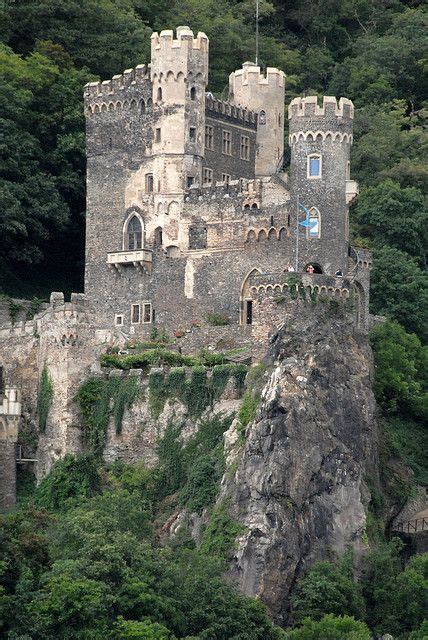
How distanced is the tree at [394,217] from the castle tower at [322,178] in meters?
12.3

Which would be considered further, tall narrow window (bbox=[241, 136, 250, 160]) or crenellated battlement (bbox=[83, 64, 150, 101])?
tall narrow window (bbox=[241, 136, 250, 160])

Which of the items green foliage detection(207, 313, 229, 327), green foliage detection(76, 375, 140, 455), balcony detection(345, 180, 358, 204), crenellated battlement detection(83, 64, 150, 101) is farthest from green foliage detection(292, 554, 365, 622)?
crenellated battlement detection(83, 64, 150, 101)

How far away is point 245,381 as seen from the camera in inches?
3752

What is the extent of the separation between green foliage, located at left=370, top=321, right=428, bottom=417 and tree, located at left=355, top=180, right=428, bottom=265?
10167 mm

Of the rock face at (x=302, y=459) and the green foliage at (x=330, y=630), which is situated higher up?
the rock face at (x=302, y=459)

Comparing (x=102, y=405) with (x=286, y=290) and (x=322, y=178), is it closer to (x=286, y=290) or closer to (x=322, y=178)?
(x=286, y=290)

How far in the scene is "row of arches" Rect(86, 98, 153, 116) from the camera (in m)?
105

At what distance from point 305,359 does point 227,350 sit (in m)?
5.53

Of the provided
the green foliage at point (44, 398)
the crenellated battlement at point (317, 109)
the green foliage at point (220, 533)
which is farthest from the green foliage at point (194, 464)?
the crenellated battlement at point (317, 109)

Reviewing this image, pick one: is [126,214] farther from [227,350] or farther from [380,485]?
[380,485]

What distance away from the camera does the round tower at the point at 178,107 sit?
104 m

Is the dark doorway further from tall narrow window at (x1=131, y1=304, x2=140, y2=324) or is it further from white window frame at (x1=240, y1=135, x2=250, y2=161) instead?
white window frame at (x1=240, y1=135, x2=250, y2=161)

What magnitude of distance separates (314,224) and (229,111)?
8.21 meters

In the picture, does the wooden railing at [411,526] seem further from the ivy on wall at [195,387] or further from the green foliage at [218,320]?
the green foliage at [218,320]
